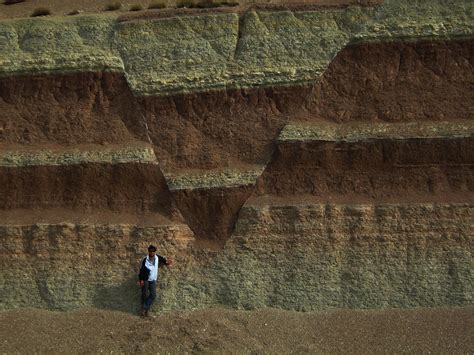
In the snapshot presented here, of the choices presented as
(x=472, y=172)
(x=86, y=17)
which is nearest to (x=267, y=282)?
(x=472, y=172)

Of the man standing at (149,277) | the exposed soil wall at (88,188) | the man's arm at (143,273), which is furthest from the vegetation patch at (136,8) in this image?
the man's arm at (143,273)

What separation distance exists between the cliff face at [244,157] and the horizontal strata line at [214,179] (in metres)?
0.04

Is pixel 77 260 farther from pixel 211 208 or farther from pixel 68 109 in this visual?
pixel 68 109

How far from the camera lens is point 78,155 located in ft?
54.6

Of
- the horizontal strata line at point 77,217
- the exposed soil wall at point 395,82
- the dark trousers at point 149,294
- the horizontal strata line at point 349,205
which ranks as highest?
the exposed soil wall at point 395,82

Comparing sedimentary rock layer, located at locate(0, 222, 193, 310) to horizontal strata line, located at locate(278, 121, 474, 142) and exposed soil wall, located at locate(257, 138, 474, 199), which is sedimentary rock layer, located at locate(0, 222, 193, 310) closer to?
exposed soil wall, located at locate(257, 138, 474, 199)

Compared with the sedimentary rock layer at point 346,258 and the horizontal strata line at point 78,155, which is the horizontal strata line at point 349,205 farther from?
the horizontal strata line at point 78,155

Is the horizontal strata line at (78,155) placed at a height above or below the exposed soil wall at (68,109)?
below

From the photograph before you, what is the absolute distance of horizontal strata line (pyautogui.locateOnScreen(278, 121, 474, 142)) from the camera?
51.7 ft

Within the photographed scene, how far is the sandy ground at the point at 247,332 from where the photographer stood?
42.8 feet

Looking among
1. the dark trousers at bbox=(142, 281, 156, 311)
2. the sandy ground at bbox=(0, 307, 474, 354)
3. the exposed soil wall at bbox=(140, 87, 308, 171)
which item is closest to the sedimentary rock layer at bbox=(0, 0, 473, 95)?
the exposed soil wall at bbox=(140, 87, 308, 171)

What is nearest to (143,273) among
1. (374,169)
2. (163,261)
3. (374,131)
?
(163,261)

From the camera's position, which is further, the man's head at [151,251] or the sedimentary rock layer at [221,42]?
the sedimentary rock layer at [221,42]

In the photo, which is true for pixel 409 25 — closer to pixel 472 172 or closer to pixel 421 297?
pixel 472 172
